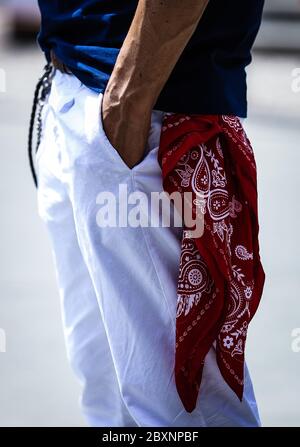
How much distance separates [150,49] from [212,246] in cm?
42

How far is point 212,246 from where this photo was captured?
1.99 metres

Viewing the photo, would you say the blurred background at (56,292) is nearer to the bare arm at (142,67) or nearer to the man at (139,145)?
the man at (139,145)

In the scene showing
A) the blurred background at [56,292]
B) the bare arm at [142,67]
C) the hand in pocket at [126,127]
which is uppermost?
the bare arm at [142,67]

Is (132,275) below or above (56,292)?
above

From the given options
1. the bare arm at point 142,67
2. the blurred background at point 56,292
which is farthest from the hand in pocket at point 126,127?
the blurred background at point 56,292

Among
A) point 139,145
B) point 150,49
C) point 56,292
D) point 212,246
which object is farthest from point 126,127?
point 56,292

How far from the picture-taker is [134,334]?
81.7 inches

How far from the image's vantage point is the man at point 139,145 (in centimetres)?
194

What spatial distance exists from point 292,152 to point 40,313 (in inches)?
121

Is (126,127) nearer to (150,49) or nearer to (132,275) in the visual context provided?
(150,49)

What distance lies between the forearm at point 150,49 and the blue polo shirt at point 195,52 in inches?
3.4

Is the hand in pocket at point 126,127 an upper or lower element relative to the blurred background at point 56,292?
upper

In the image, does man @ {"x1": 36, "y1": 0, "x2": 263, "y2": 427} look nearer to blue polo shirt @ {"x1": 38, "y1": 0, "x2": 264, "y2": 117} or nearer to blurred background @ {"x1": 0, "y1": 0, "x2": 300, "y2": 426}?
blue polo shirt @ {"x1": 38, "y1": 0, "x2": 264, "y2": 117}

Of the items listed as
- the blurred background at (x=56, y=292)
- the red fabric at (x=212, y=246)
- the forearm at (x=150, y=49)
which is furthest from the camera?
the blurred background at (x=56, y=292)
